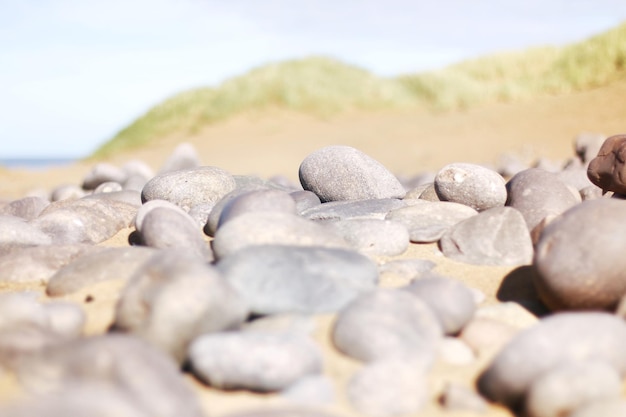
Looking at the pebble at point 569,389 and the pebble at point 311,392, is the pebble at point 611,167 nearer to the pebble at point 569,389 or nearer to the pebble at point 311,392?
the pebble at point 569,389

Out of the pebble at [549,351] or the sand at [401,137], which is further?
the sand at [401,137]

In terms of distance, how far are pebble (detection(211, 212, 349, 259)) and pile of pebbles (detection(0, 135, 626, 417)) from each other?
0.04 ft

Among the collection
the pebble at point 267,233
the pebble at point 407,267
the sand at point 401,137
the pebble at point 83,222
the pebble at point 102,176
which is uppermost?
the pebble at point 267,233

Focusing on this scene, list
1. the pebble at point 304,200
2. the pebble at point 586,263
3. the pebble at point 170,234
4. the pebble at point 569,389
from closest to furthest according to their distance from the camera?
the pebble at point 569,389 → the pebble at point 586,263 → the pebble at point 170,234 → the pebble at point 304,200

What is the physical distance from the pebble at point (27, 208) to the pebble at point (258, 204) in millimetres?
2205

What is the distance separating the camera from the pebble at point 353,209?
439 centimetres

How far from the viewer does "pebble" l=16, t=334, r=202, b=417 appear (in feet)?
6.83

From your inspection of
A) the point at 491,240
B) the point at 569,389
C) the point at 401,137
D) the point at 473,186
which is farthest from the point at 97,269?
the point at 401,137

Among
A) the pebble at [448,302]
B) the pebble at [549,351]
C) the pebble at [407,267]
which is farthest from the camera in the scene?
the pebble at [407,267]

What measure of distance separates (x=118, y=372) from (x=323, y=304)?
1088mm

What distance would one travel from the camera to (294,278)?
3043mm

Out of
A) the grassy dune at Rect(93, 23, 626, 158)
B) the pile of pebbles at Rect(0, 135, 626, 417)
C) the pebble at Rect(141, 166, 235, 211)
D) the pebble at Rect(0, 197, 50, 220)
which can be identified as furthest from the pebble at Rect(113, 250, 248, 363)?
the grassy dune at Rect(93, 23, 626, 158)

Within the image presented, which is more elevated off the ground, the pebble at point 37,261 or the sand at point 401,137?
the pebble at point 37,261

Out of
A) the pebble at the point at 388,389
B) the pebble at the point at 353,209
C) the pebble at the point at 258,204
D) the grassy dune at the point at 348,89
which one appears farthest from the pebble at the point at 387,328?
the grassy dune at the point at 348,89
